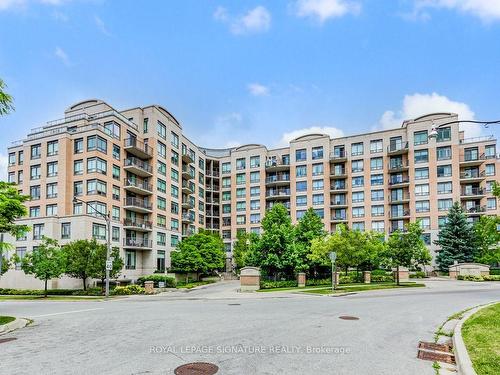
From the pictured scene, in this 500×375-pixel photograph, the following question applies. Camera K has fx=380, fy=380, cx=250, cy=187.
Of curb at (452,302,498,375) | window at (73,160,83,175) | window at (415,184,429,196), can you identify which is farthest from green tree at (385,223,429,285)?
window at (73,160,83,175)

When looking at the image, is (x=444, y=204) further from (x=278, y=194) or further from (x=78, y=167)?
(x=78, y=167)

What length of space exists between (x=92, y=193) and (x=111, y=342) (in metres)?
36.1

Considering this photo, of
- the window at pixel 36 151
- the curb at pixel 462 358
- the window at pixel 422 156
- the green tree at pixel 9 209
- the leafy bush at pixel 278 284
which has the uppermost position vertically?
the window at pixel 422 156

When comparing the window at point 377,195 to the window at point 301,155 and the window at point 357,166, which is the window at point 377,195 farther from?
the window at point 301,155

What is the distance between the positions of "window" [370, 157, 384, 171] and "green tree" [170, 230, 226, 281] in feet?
95.2

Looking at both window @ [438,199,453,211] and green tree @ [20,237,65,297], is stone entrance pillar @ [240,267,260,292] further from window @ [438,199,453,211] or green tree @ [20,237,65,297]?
window @ [438,199,453,211]

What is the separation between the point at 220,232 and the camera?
74.1 meters

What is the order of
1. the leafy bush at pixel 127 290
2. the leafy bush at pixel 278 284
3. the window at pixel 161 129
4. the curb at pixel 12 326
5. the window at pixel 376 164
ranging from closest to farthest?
the curb at pixel 12 326
the leafy bush at pixel 278 284
the leafy bush at pixel 127 290
the window at pixel 161 129
the window at pixel 376 164

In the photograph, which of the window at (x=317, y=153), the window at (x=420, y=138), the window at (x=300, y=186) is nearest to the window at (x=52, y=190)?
the window at (x=300, y=186)

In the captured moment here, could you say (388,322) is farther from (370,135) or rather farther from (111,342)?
(370,135)

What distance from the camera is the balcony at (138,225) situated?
4744cm

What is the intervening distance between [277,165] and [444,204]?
2773 centimetres

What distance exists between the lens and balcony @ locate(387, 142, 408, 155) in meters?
60.0

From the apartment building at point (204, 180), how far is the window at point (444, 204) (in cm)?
15
